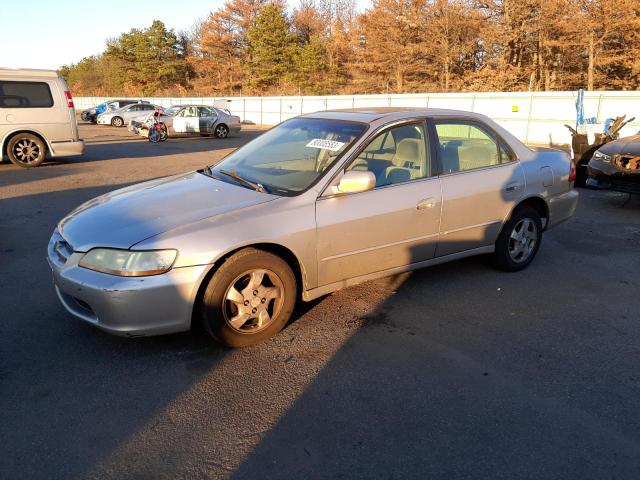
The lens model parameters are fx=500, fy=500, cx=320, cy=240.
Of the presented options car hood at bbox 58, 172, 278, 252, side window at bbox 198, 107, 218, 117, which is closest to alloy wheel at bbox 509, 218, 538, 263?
car hood at bbox 58, 172, 278, 252

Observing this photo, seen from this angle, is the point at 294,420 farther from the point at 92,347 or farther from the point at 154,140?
the point at 154,140

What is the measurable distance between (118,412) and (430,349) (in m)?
2.02

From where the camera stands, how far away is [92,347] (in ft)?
11.2

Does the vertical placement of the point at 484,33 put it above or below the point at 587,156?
above

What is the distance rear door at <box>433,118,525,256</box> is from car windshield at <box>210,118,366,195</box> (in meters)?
0.91

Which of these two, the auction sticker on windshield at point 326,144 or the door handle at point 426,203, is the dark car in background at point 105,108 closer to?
the auction sticker on windshield at point 326,144

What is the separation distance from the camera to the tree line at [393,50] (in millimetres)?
26234

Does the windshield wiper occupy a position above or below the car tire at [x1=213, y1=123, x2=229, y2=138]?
above

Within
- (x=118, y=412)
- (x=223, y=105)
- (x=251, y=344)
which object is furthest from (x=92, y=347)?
(x=223, y=105)

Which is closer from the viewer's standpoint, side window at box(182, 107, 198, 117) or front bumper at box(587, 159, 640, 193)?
front bumper at box(587, 159, 640, 193)

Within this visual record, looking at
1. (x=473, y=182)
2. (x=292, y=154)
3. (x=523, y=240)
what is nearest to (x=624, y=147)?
(x=523, y=240)

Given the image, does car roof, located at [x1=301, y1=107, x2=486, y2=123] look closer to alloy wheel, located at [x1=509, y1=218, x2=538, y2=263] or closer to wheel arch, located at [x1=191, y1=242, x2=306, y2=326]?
alloy wheel, located at [x1=509, y1=218, x2=538, y2=263]

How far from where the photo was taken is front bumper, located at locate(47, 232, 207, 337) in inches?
118

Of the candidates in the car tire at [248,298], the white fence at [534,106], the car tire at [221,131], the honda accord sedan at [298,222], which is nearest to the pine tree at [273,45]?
the white fence at [534,106]
